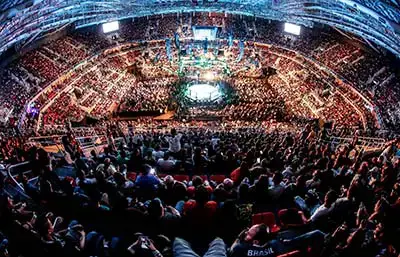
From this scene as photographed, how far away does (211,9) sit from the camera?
48.7 metres

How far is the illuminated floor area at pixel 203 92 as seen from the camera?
151 ft

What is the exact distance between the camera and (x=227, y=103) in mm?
43656

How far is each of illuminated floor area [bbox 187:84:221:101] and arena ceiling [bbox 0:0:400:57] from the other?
965 centimetres

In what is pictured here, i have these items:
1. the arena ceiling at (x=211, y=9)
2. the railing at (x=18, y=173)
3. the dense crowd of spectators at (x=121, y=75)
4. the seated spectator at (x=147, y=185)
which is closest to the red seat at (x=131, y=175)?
the seated spectator at (x=147, y=185)

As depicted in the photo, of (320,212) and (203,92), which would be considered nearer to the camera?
(320,212)

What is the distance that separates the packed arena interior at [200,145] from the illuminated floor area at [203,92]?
25 cm

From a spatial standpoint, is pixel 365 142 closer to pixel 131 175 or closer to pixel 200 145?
pixel 200 145

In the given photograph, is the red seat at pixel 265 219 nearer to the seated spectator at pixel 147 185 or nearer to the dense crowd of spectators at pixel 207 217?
the dense crowd of spectators at pixel 207 217

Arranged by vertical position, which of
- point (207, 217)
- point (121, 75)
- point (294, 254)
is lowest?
point (294, 254)

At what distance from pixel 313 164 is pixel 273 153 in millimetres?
2533

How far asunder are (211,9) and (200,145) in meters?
35.1

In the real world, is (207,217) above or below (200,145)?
below

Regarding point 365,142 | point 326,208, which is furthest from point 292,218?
point 365,142

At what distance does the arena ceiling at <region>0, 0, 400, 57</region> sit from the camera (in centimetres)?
2620
